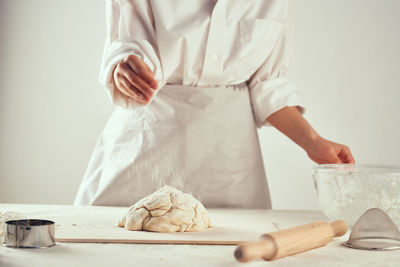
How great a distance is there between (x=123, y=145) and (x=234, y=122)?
0.31 m

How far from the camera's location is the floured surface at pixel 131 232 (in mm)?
697

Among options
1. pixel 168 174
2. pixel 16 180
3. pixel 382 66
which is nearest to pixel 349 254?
pixel 168 174

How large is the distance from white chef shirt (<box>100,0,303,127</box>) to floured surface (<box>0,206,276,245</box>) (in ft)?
1.42

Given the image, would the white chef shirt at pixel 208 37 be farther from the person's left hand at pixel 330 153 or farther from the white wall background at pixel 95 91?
the white wall background at pixel 95 91

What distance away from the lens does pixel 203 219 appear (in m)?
0.82

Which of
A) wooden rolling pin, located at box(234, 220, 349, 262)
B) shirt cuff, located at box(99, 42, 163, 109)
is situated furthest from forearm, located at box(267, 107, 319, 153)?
wooden rolling pin, located at box(234, 220, 349, 262)

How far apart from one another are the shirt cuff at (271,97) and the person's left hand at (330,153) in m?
0.17

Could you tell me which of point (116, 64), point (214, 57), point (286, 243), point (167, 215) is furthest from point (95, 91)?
point (286, 243)

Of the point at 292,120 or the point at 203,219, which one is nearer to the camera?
the point at 203,219

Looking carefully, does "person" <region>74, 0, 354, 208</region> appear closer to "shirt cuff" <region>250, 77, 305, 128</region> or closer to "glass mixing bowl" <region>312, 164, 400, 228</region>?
"shirt cuff" <region>250, 77, 305, 128</region>

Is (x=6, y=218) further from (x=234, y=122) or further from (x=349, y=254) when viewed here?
→ (x=234, y=122)

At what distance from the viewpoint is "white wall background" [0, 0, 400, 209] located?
2285 mm

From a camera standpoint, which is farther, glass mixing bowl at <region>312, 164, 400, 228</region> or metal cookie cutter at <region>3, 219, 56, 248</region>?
glass mixing bowl at <region>312, 164, 400, 228</region>

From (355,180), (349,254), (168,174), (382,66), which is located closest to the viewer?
(349,254)
